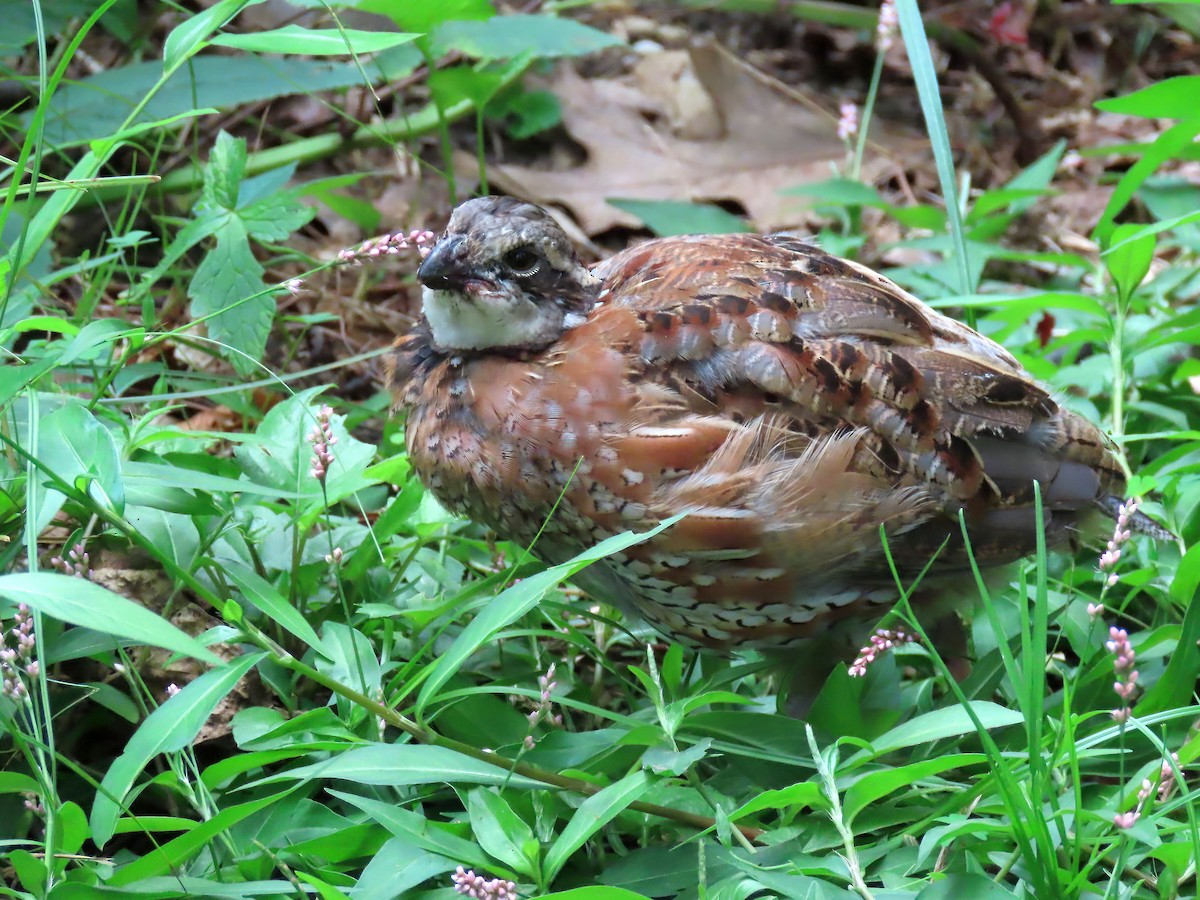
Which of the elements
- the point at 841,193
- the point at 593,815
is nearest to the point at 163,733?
the point at 593,815

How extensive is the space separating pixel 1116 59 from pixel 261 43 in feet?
18.2

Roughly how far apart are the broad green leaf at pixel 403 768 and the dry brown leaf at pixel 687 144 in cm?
309

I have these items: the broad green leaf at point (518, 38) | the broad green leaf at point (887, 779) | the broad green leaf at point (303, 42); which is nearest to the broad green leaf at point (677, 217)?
the broad green leaf at point (518, 38)

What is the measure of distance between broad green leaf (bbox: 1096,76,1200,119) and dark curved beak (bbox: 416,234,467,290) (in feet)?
5.92

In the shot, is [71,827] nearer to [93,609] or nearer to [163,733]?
[163,733]

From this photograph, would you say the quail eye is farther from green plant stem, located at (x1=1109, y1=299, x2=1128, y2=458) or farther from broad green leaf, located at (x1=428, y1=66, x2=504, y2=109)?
green plant stem, located at (x1=1109, y1=299, x2=1128, y2=458)

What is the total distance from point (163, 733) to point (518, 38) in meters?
3.00

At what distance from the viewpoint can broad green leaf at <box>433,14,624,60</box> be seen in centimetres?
409

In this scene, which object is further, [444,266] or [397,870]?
[444,266]

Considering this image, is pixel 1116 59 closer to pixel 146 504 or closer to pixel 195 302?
pixel 195 302

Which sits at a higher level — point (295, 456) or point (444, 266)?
point (444, 266)

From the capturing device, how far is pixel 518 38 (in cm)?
421

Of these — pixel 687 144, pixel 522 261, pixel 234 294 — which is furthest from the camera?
pixel 687 144

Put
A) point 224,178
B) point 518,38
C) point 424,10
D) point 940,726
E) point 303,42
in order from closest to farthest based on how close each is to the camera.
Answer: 1. point 940,726
2. point 303,42
3. point 224,178
4. point 424,10
5. point 518,38
